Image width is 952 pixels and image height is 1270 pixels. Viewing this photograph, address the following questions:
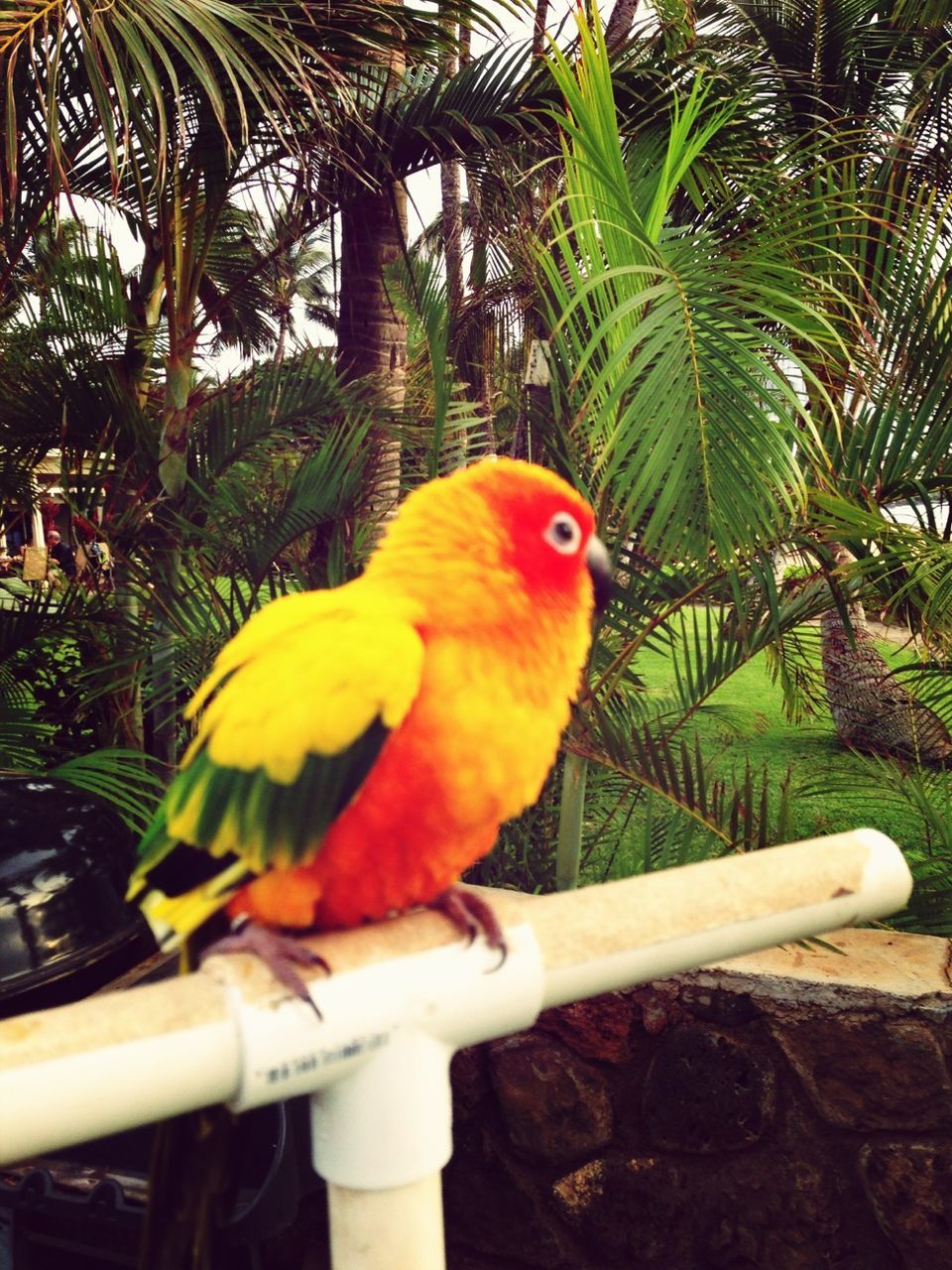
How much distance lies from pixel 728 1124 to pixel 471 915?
1.18m

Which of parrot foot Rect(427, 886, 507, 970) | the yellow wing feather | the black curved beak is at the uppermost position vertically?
the black curved beak

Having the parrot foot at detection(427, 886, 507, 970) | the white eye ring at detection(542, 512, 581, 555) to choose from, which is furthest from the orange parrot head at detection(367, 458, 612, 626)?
the parrot foot at detection(427, 886, 507, 970)

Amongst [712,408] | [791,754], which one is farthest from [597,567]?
[791,754]

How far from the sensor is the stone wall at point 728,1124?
156 centimetres

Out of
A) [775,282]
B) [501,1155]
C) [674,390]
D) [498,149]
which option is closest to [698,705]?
[674,390]

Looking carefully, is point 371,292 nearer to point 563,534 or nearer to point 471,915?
point 563,534

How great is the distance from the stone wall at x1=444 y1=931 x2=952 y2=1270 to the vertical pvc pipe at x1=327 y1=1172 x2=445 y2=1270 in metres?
1.11

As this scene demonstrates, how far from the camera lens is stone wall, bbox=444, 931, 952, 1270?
5.13ft

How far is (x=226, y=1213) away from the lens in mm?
780

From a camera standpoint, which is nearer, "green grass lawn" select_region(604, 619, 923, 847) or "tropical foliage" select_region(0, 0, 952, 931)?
"tropical foliage" select_region(0, 0, 952, 931)

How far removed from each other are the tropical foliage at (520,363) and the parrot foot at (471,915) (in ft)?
2.89

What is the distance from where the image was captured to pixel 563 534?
0.83 metres

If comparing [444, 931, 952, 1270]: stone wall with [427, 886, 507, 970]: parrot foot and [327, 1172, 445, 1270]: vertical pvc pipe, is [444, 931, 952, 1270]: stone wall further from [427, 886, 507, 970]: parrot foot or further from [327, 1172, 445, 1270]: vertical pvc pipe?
[327, 1172, 445, 1270]: vertical pvc pipe

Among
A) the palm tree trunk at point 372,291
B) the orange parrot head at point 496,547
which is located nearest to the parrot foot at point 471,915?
the orange parrot head at point 496,547
